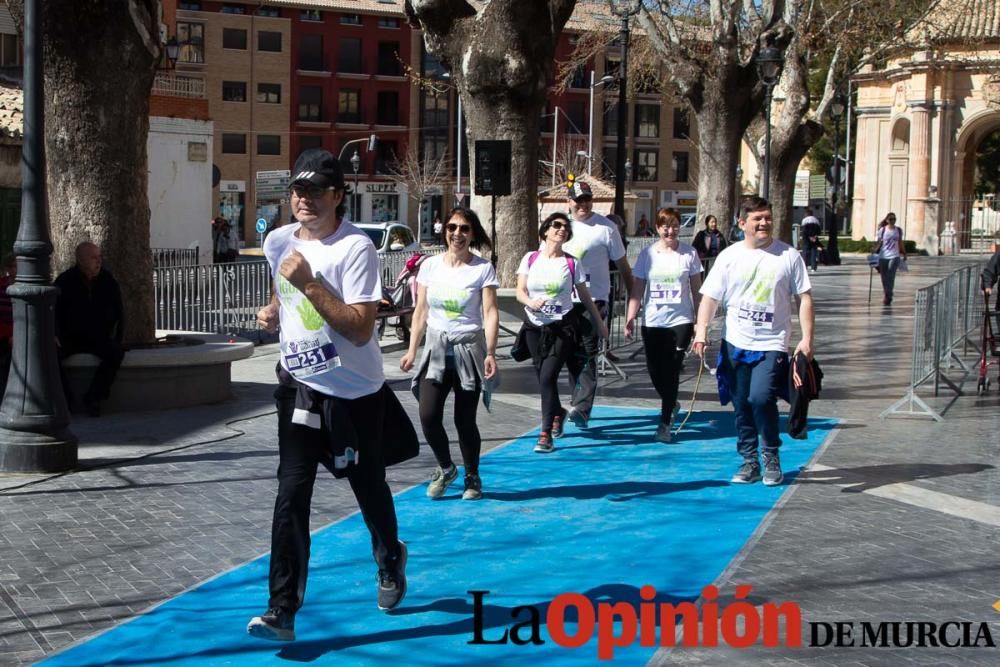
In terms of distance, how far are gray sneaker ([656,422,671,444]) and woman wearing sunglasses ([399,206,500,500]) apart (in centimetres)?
249

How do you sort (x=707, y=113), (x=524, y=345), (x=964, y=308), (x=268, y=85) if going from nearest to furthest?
(x=524, y=345), (x=964, y=308), (x=707, y=113), (x=268, y=85)

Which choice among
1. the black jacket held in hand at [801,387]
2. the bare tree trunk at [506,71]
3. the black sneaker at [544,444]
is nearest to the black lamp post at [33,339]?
the black sneaker at [544,444]

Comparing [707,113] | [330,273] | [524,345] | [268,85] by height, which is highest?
[268,85]

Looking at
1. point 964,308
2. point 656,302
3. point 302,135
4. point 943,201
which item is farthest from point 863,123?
point 656,302

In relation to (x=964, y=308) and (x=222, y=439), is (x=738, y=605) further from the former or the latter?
(x=964, y=308)

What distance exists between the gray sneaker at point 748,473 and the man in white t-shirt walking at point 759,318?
0.08 metres

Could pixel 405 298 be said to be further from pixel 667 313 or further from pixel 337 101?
pixel 337 101

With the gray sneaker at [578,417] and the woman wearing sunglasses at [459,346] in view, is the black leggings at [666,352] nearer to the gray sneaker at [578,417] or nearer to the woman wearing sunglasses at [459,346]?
the gray sneaker at [578,417]

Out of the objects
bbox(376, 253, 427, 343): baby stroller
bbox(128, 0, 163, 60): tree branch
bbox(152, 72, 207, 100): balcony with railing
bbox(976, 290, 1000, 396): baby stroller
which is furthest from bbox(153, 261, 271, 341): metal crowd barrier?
bbox(152, 72, 207, 100): balcony with railing

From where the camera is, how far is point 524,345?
406 inches

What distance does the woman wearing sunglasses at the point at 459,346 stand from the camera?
8.32 meters

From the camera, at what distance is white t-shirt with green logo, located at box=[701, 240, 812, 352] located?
8.63 meters

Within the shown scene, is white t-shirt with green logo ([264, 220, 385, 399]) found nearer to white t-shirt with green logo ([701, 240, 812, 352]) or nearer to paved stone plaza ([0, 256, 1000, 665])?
paved stone plaza ([0, 256, 1000, 665])

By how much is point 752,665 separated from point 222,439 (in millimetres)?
5977
